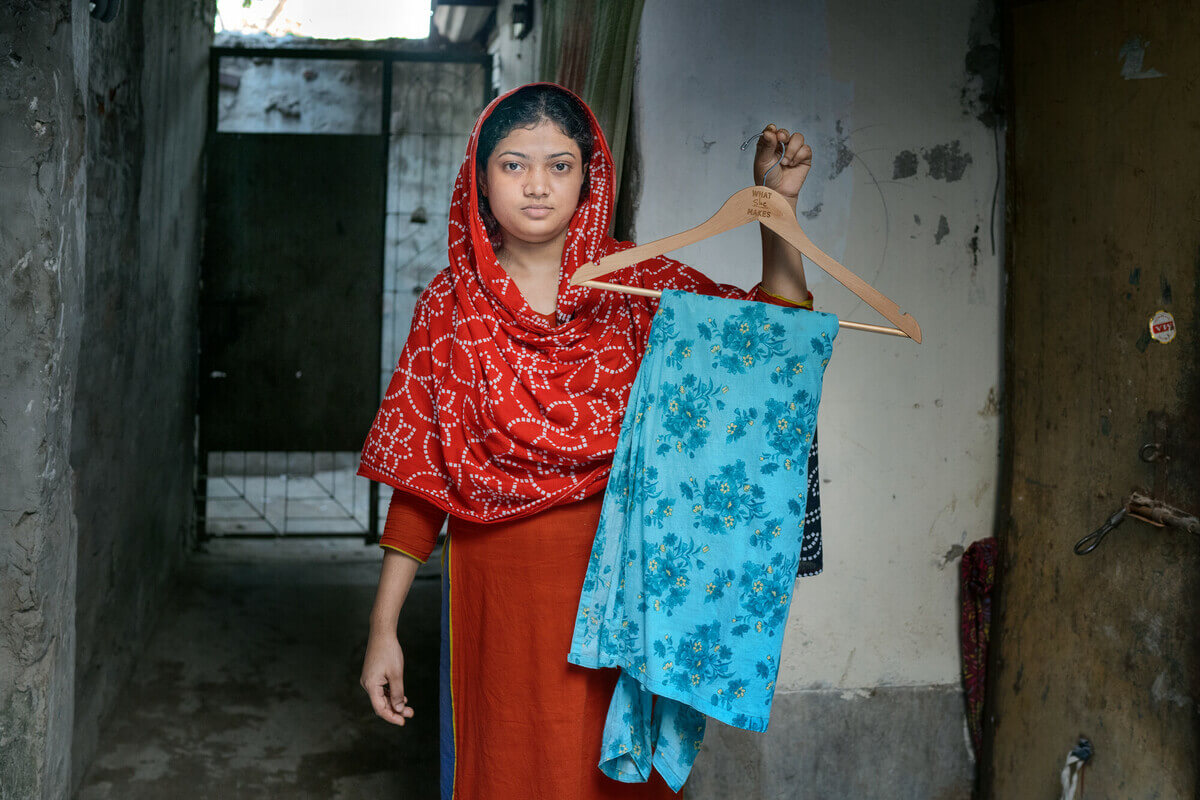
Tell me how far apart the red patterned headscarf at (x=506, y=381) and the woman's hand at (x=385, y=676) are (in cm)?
28

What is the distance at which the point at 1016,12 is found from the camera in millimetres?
2432

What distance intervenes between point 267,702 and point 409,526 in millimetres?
2137

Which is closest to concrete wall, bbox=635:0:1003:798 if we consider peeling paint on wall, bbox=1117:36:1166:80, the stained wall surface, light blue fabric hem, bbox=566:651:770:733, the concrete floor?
the stained wall surface

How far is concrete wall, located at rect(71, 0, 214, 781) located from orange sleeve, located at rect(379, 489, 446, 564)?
135 cm

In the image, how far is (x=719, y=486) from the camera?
1663 mm

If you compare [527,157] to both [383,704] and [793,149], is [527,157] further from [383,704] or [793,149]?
[383,704]

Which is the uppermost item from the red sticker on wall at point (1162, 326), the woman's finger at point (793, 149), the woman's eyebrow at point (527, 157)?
the woman's finger at point (793, 149)

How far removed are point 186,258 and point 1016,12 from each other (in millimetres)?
3809

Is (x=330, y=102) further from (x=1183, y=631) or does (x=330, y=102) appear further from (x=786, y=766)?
(x=1183, y=631)

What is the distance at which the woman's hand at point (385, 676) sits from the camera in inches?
69.4

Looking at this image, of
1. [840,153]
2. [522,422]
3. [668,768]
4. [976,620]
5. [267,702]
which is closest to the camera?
[522,422]

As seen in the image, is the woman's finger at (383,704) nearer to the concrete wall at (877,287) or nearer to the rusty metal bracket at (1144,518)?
the concrete wall at (877,287)

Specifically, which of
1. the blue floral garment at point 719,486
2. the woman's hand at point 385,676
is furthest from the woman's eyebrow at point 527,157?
the woman's hand at point 385,676

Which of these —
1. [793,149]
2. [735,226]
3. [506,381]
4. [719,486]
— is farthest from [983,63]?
[506,381]
